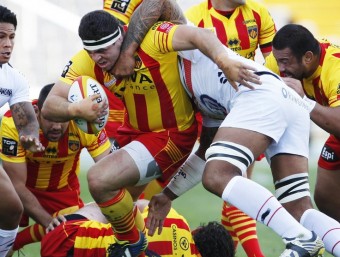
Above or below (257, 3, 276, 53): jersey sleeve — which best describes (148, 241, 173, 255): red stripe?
below

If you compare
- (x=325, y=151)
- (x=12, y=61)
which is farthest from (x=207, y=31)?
(x=12, y=61)

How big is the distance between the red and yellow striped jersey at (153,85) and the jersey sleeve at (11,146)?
1.17 metres

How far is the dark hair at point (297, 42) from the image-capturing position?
6.93 m

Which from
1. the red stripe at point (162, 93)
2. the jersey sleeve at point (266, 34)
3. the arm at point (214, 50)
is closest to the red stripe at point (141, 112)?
the red stripe at point (162, 93)

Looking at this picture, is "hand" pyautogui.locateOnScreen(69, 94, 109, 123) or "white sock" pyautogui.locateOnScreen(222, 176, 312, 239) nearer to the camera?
"white sock" pyautogui.locateOnScreen(222, 176, 312, 239)

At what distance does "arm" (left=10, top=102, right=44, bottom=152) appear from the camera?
273 inches

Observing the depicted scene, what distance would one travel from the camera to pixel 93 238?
6387mm

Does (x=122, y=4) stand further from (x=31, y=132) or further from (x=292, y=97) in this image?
(x=292, y=97)

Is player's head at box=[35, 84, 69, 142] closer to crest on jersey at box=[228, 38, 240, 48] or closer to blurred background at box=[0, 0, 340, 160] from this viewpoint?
crest on jersey at box=[228, 38, 240, 48]

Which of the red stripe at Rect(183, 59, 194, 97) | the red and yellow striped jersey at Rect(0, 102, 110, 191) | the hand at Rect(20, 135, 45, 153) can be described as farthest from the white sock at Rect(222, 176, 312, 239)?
the red and yellow striped jersey at Rect(0, 102, 110, 191)

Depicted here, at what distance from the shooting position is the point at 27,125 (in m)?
7.16

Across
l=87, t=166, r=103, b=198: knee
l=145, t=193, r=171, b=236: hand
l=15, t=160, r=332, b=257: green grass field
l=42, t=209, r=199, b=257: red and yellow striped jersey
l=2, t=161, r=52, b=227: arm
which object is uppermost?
l=87, t=166, r=103, b=198: knee

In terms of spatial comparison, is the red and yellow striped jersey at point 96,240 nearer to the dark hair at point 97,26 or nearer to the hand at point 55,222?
the hand at point 55,222

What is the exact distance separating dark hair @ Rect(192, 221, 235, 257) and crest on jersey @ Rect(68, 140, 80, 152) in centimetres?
147
